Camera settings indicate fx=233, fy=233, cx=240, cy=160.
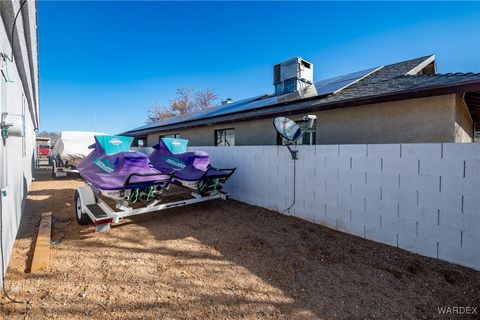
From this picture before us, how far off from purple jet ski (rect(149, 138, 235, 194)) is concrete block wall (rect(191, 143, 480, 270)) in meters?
1.57

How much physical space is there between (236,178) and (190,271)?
166 inches

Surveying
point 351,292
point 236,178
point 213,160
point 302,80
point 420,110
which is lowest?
point 351,292

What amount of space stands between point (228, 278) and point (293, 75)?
9274 mm

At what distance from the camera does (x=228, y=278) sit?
9.77 ft

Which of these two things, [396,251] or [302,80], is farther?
[302,80]

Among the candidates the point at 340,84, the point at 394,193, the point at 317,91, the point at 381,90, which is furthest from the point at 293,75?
the point at 394,193

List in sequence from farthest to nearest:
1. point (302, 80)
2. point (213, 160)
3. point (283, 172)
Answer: point (302, 80) → point (213, 160) → point (283, 172)

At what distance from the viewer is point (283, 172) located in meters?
5.78

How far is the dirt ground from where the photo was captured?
239cm

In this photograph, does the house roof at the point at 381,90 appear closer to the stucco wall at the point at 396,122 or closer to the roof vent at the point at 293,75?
the stucco wall at the point at 396,122

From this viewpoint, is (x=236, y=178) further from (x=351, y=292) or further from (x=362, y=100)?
(x=351, y=292)

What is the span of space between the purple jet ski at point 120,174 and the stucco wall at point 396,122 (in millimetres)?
4162

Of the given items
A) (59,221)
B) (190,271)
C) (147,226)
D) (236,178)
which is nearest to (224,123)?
(236,178)

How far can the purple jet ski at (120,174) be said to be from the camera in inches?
179
